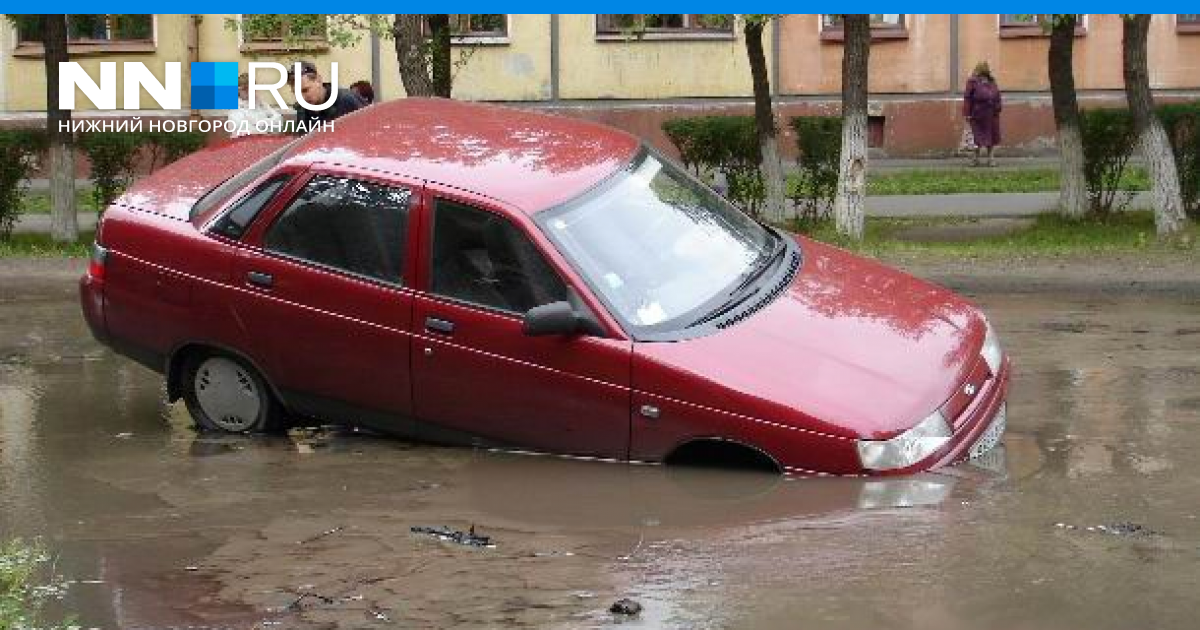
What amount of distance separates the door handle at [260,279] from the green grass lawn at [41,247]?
7.77 metres

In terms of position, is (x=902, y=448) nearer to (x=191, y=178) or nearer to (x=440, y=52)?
(x=191, y=178)

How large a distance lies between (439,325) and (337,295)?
554 millimetres

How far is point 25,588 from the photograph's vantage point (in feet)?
20.6

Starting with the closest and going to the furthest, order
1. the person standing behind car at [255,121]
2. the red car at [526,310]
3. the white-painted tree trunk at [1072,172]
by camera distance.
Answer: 1. the red car at [526,310]
2. the person standing behind car at [255,121]
3. the white-painted tree trunk at [1072,172]

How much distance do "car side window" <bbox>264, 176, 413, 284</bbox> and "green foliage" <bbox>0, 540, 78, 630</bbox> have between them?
231 cm

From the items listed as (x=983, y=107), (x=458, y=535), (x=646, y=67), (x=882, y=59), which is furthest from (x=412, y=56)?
(x=882, y=59)

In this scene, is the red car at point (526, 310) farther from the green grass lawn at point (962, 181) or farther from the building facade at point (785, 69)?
the building facade at point (785, 69)

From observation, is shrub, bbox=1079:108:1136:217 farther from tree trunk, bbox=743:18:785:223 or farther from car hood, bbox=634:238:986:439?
car hood, bbox=634:238:986:439

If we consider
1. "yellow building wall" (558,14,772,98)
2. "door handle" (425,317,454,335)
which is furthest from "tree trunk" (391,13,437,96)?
"yellow building wall" (558,14,772,98)

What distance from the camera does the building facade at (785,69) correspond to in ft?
99.1

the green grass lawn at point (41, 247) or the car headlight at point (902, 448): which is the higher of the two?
the green grass lawn at point (41, 247)

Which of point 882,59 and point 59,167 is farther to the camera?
point 882,59

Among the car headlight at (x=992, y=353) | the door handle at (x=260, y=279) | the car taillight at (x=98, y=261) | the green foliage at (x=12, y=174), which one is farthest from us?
the green foliage at (x=12, y=174)

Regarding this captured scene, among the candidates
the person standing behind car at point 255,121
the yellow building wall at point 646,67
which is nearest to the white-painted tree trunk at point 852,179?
the person standing behind car at point 255,121
